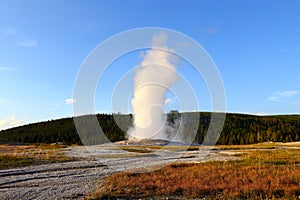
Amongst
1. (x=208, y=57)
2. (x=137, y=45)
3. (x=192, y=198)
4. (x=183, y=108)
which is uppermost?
(x=137, y=45)

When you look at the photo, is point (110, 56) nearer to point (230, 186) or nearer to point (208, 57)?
point (208, 57)

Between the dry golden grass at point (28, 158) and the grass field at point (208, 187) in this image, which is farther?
the dry golden grass at point (28, 158)

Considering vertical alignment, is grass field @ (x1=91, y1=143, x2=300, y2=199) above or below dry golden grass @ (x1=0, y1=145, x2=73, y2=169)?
below

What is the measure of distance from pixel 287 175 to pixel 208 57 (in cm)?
1576

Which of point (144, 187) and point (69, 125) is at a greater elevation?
point (69, 125)

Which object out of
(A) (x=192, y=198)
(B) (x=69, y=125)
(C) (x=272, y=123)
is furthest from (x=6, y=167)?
(C) (x=272, y=123)

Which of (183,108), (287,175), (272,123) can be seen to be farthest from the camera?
(272,123)

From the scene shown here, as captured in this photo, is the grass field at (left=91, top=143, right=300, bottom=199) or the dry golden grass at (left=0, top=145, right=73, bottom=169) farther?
the dry golden grass at (left=0, top=145, right=73, bottom=169)

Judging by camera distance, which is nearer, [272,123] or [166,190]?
[166,190]

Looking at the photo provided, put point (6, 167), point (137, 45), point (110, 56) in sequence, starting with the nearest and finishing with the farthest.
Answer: point (6, 167)
point (110, 56)
point (137, 45)

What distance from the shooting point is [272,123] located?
574ft

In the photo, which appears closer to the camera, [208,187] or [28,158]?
[208,187]

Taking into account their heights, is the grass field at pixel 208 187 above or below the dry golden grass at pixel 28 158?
below

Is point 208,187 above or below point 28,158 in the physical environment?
below
